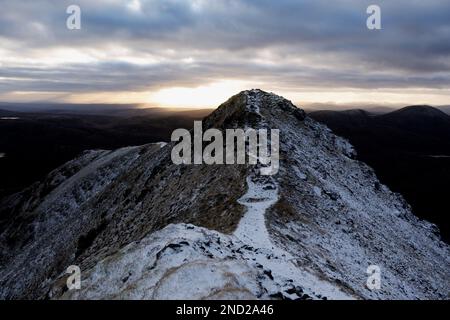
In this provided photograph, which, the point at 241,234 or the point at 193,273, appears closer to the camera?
the point at 193,273

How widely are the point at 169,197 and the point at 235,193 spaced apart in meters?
8.78

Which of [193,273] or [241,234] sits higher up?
[193,273]

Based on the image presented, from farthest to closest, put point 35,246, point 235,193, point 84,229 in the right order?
1. point 35,246
2. point 84,229
3. point 235,193

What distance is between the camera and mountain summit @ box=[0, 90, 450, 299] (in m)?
14.7

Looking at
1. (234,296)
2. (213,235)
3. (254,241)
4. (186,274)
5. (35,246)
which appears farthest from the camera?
(35,246)

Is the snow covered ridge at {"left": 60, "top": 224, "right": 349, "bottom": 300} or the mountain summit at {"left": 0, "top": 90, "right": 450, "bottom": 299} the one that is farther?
the mountain summit at {"left": 0, "top": 90, "right": 450, "bottom": 299}

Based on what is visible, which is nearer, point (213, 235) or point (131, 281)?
point (131, 281)

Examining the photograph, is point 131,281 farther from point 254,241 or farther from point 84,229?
point 84,229

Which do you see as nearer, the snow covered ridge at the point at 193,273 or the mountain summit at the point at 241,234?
the snow covered ridge at the point at 193,273

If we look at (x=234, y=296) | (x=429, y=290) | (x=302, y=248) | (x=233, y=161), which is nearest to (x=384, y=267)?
(x=429, y=290)

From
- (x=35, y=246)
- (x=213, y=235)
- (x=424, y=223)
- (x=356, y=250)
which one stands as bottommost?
(x=35, y=246)

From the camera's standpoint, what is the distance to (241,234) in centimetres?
1962

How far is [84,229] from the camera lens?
146 ft

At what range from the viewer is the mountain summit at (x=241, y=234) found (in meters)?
14.7
